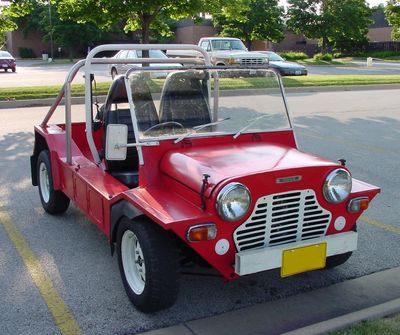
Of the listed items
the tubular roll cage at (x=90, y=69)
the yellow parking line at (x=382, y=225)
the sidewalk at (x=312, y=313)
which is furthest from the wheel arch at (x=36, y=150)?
the yellow parking line at (x=382, y=225)

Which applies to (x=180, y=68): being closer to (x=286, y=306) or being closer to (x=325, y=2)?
(x=286, y=306)

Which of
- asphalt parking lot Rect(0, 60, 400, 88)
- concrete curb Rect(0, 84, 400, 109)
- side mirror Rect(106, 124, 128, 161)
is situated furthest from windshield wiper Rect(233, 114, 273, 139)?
asphalt parking lot Rect(0, 60, 400, 88)

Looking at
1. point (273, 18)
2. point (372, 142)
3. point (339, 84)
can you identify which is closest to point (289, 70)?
point (339, 84)

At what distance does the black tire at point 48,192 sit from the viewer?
5207mm

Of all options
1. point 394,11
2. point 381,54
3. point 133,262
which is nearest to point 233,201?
point 133,262

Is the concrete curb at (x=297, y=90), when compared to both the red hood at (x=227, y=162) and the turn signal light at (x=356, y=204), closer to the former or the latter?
the red hood at (x=227, y=162)

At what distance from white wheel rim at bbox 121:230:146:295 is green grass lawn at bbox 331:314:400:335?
1328 mm

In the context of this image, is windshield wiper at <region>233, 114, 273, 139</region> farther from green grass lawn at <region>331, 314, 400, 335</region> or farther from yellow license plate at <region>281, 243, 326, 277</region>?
green grass lawn at <region>331, 314, 400, 335</region>

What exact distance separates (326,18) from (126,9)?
3198cm

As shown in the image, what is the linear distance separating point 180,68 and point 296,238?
170cm

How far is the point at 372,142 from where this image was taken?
9289 mm

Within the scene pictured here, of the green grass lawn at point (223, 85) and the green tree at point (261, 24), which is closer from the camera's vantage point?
the green grass lawn at point (223, 85)

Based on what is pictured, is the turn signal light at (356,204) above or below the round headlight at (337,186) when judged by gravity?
below

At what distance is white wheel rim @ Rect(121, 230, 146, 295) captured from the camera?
137 inches
